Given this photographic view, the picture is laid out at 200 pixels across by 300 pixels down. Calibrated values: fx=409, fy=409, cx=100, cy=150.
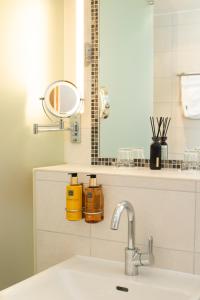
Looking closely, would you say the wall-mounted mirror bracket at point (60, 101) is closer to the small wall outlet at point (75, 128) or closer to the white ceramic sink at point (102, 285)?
the small wall outlet at point (75, 128)

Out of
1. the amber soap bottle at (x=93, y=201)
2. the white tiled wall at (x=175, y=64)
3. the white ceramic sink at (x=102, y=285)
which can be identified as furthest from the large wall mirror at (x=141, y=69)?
the white ceramic sink at (x=102, y=285)

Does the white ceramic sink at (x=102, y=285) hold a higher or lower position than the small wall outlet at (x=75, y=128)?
lower

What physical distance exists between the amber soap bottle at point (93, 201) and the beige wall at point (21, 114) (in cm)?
Result: 34

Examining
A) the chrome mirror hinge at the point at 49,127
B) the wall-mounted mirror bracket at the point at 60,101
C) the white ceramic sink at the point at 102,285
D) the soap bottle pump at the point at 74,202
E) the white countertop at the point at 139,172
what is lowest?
the white ceramic sink at the point at 102,285

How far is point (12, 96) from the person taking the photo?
5.67 feet

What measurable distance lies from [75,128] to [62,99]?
0.20 meters

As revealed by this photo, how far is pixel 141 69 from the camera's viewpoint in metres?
1.86

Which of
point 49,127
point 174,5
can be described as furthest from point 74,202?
point 174,5

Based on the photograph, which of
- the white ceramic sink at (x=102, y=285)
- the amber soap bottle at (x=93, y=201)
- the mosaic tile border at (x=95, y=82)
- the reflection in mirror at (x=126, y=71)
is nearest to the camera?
the white ceramic sink at (x=102, y=285)

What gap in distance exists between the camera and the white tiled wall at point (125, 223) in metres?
1.49

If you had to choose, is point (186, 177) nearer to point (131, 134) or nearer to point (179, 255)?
point (179, 255)

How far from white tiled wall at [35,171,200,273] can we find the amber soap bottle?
46 millimetres

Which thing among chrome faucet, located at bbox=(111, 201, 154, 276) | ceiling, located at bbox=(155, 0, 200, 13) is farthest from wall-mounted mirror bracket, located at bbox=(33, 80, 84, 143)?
chrome faucet, located at bbox=(111, 201, 154, 276)

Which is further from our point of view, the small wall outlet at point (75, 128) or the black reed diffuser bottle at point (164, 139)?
the small wall outlet at point (75, 128)
